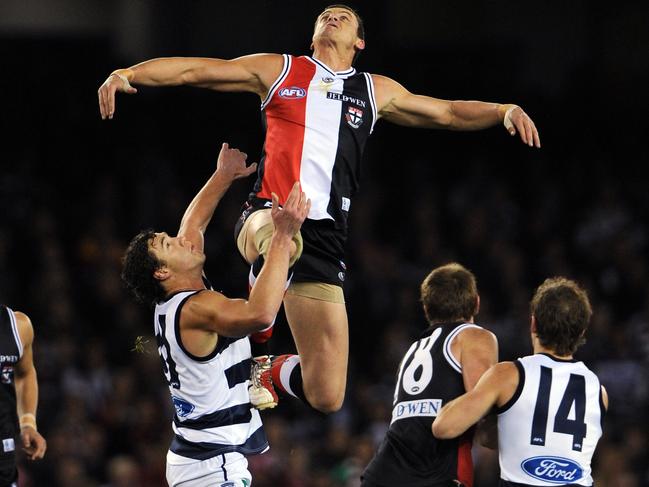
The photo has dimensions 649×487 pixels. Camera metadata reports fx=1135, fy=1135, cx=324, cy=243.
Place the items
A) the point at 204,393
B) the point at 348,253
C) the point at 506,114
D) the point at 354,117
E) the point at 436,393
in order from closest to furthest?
the point at 436,393 → the point at 204,393 → the point at 506,114 → the point at 354,117 → the point at 348,253

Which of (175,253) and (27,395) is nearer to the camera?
(175,253)

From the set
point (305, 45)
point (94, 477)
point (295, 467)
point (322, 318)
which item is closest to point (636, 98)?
point (305, 45)

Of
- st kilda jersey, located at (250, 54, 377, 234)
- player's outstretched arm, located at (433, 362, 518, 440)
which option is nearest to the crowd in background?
st kilda jersey, located at (250, 54, 377, 234)

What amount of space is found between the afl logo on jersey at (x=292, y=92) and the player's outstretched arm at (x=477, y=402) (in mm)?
1806

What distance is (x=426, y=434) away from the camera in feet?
16.8

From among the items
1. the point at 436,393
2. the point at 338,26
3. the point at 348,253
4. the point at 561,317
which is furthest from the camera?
the point at 348,253

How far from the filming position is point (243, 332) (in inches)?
196

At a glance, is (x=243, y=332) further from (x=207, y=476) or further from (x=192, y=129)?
(x=192, y=129)

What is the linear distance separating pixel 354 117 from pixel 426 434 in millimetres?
1724

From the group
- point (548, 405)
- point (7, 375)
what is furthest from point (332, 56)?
point (7, 375)

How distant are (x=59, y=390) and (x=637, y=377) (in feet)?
16.9

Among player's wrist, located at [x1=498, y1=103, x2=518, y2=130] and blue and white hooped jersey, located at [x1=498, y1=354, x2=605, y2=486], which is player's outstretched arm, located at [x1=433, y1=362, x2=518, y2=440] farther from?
player's wrist, located at [x1=498, y1=103, x2=518, y2=130]

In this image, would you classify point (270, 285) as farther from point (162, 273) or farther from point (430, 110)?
point (430, 110)

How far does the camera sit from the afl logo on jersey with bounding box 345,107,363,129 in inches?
231
